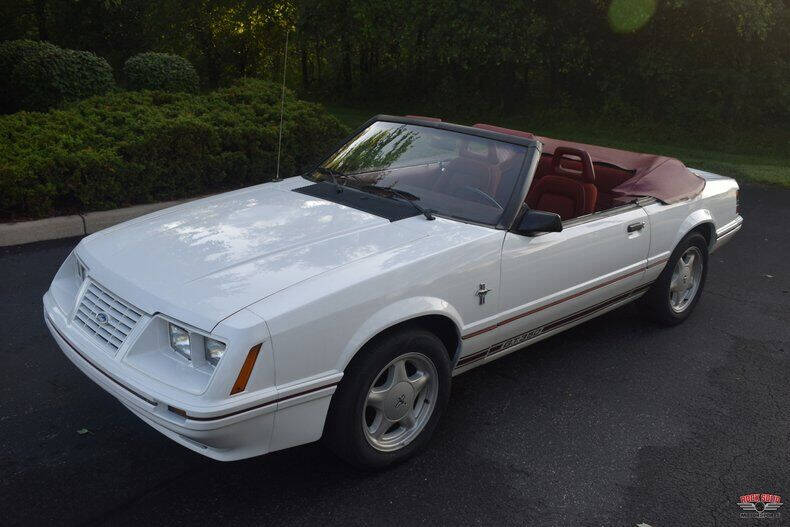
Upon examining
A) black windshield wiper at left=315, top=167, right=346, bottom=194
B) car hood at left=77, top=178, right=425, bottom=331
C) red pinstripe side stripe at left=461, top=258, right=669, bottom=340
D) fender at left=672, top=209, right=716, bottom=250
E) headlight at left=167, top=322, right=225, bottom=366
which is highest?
black windshield wiper at left=315, top=167, right=346, bottom=194

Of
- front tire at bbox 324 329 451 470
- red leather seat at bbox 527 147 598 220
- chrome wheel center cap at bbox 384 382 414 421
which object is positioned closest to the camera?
front tire at bbox 324 329 451 470

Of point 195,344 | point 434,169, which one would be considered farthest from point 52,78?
point 195,344

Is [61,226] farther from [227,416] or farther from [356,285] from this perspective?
[227,416]

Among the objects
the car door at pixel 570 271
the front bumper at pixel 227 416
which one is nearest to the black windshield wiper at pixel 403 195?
the car door at pixel 570 271

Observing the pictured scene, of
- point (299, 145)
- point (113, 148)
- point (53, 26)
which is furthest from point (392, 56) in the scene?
point (113, 148)

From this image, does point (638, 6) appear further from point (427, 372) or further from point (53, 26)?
point (53, 26)

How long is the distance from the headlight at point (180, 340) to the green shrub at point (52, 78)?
34.0ft

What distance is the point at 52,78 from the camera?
12070mm

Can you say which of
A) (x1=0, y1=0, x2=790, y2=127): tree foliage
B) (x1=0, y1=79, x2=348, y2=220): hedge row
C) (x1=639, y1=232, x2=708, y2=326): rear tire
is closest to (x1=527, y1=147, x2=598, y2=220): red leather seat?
(x1=639, y1=232, x2=708, y2=326): rear tire

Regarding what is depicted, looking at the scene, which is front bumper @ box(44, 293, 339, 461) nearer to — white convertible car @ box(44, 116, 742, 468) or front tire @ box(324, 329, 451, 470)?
white convertible car @ box(44, 116, 742, 468)

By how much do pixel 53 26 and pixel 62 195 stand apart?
19895 mm

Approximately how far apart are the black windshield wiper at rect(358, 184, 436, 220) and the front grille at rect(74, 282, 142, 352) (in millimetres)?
1623

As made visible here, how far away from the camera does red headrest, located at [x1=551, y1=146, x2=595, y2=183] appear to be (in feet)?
16.8

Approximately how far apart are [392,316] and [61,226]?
4.84 metres
